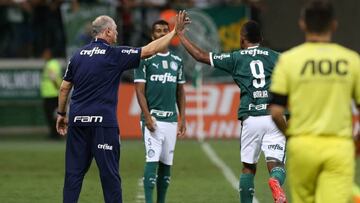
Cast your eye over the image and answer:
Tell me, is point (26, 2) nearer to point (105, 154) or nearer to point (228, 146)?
point (228, 146)

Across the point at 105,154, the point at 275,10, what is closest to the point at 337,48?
the point at 105,154

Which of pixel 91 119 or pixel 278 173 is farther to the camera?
pixel 278 173

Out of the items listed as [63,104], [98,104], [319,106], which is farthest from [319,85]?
[63,104]

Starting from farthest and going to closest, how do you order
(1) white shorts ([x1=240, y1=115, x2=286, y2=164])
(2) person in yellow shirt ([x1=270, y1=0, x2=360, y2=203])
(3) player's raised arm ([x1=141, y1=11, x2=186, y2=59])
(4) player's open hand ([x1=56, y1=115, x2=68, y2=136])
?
1. (1) white shorts ([x1=240, y1=115, x2=286, y2=164])
2. (4) player's open hand ([x1=56, y1=115, x2=68, y2=136])
3. (3) player's raised arm ([x1=141, y1=11, x2=186, y2=59])
4. (2) person in yellow shirt ([x1=270, y1=0, x2=360, y2=203])

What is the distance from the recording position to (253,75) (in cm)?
1254

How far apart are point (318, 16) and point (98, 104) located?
3.73m

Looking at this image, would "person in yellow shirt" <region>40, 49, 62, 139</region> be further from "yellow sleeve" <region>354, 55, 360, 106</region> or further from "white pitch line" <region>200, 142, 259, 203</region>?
"yellow sleeve" <region>354, 55, 360, 106</region>

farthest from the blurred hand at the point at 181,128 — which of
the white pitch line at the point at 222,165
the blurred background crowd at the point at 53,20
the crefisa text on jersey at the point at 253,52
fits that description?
the blurred background crowd at the point at 53,20

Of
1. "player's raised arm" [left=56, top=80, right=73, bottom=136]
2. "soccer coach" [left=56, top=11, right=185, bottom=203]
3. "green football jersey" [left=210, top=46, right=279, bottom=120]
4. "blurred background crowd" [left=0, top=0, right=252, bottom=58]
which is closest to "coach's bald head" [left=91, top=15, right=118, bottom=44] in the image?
"soccer coach" [left=56, top=11, right=185, bottom=203]

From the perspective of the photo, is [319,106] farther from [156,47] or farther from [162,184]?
[162,184]

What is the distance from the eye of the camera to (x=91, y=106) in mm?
11531

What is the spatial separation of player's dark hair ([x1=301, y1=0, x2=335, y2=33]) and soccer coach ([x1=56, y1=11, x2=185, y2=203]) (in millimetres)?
3116

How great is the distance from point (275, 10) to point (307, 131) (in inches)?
955

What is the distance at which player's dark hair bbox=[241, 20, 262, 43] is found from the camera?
1251 centimetres
